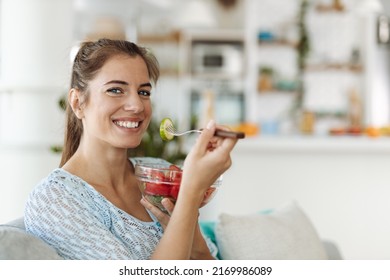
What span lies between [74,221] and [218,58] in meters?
5.72

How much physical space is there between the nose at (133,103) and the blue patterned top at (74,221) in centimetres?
20

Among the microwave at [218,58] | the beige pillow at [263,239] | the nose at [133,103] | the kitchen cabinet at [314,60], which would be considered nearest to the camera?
the nose at [133,103]

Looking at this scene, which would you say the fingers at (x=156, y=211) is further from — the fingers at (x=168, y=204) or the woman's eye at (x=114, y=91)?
the woman's eye at (x=114, y=91)

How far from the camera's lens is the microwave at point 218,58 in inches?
272

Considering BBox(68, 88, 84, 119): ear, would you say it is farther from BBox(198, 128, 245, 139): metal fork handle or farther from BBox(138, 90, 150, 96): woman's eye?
BBox(198, 128, 245, 139): metal fork handle

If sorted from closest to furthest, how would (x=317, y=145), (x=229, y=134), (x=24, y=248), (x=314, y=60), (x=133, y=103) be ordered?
(x=229, y=134), (x=24, y=248), (x=133, y=103), (x=317, y=145), (x=314, y=60)

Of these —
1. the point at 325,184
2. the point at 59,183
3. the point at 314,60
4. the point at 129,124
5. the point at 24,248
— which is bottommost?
the point at 325,184

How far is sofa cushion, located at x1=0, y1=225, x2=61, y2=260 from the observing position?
1274mm

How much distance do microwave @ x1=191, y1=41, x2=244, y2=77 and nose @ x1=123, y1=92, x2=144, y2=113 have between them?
556cm

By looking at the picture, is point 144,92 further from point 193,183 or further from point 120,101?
point 193,183

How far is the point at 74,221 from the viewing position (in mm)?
1314

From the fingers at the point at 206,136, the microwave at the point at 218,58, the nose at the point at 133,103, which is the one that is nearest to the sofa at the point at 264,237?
the nose at the point at 133,103

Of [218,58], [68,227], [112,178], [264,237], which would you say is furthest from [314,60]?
[68,227]
